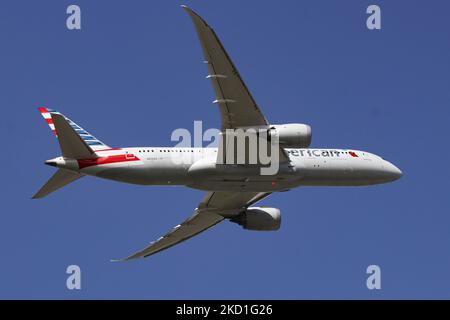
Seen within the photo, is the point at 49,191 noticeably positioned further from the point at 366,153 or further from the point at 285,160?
the point at 366,153

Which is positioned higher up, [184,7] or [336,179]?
[184,7]

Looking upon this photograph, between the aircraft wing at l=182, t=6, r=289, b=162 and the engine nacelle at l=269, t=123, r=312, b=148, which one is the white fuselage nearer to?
the aircraft wing at l=182, t=6, r=289, b=162

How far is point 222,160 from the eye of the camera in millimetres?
40562

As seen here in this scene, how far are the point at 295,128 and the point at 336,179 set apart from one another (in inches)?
183

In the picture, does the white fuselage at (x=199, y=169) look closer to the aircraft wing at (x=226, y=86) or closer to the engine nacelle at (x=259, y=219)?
the aircraft wing at (x=226, y=86)

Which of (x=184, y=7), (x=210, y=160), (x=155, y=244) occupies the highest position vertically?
(x=184, y=7)

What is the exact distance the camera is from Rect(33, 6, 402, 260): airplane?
3775cm

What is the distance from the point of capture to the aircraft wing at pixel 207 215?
1834 inches

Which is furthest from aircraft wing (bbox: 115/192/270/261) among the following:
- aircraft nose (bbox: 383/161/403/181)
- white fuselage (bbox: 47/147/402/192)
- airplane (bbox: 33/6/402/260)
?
aircraft nose (bbox: 383/161/403/181)

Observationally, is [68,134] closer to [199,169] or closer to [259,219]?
[199,169]

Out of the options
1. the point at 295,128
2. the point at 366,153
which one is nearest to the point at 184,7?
the point at 295,128

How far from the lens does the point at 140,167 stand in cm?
4081

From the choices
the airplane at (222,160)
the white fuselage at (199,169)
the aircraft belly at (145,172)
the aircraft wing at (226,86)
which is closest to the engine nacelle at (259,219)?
the airplane at (222,160)

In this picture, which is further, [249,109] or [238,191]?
[238,191]
